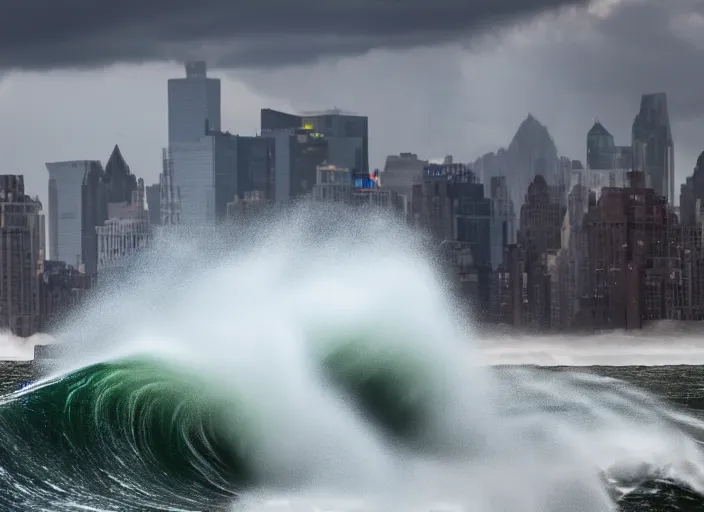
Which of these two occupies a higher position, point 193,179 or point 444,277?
point 193,179

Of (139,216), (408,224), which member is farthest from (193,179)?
(408,224)

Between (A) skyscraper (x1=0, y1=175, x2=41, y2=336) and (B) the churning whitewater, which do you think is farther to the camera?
(A) skyscraper (x1=0, y1=175, x2=41, y2=336)

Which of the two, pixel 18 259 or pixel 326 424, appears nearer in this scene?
pixel 326 424

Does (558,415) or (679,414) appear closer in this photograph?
(558,415)

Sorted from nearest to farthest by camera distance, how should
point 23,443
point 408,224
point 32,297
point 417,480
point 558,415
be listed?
point 417,480
point 23,443
point 558,415
point 32,297
point 408,224

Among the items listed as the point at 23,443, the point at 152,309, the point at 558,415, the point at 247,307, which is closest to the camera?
the point at 23,443

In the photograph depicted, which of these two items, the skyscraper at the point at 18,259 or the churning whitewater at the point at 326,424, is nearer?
the churning whitewater at the point at 326,424

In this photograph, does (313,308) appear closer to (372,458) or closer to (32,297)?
(372,458)
